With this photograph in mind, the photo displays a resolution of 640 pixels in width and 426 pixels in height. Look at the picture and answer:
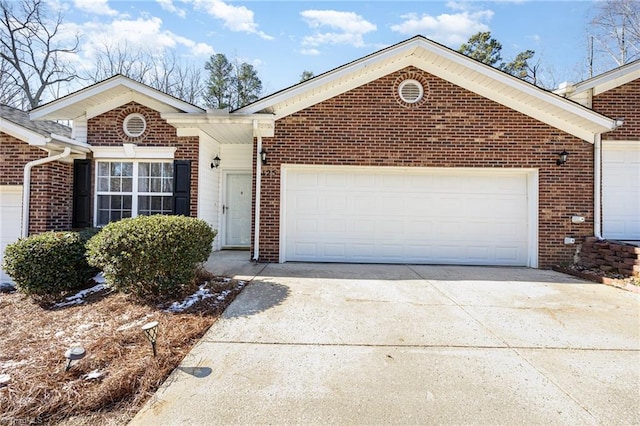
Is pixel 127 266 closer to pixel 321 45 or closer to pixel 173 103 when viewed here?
pixel 173 103

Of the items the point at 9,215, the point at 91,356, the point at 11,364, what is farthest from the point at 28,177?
the point at 91,356

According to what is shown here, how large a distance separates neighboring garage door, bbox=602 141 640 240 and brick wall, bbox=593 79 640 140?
0.91 feet

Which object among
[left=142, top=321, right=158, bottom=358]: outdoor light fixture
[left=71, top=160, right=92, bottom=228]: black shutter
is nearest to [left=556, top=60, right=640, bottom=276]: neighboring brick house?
[left=142, top=321, right=158, bottom=358]: outdoor light fixture

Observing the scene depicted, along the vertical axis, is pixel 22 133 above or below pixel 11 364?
above

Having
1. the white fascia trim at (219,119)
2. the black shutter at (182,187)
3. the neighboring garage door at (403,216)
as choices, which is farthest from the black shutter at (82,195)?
the neighboring garage door at (403,216)

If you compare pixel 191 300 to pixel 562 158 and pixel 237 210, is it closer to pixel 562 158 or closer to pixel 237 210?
pixel 237 210

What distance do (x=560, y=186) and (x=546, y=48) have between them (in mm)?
14735

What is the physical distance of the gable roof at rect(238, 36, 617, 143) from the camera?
6660mm

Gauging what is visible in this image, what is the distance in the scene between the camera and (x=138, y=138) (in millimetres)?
7512

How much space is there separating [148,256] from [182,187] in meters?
3.53

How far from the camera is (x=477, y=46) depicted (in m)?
18.9

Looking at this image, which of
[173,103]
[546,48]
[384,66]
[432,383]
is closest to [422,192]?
[384,66]

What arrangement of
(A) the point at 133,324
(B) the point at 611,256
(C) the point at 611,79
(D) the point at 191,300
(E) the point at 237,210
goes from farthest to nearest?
1. (E) the point at 237,210
2. (C) the point at 611,79
3. (B) the point at 611,256
4. (D) the point at 191,300
5. (A) the point at 133,324

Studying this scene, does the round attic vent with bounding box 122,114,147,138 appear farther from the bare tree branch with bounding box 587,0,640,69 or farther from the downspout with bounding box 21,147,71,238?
the bare tree branch with bounding box 587,0,640,69
